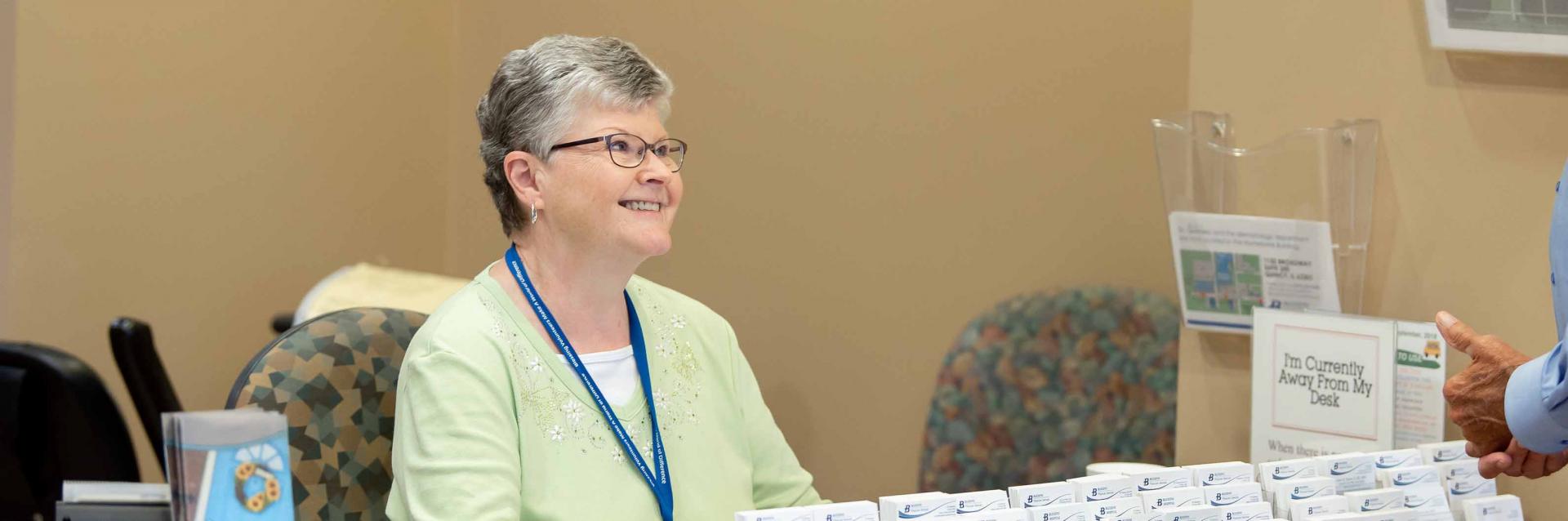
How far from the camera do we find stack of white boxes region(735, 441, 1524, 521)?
1614 mm

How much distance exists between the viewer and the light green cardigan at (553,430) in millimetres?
1869

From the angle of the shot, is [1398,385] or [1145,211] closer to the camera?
[1398,385]

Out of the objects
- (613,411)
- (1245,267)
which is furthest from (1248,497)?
(613,411)

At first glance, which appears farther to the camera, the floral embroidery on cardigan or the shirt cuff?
the floral embroidery on cardigan

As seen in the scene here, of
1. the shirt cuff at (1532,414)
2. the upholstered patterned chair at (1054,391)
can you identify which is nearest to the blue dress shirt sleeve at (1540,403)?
the shirt cuff at (1532,414)

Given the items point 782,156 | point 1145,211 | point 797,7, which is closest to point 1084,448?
point 1145,211

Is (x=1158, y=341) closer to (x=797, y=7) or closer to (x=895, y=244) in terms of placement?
(x=895, y=244)

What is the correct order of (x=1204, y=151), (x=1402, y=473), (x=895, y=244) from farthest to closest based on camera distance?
(x=895, y=244)
(x=1204, y=151)
(x=1402, y=473)

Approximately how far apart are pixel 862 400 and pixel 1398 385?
5.97 feet

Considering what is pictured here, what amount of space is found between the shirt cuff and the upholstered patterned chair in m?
1.61

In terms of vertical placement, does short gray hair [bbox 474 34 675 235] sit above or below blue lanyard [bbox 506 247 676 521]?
above

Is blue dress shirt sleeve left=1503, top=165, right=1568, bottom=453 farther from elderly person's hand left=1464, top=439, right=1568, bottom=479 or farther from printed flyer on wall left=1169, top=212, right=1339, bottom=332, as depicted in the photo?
printed flyer on wall left=1169, top=212, right=1339, bottom=332

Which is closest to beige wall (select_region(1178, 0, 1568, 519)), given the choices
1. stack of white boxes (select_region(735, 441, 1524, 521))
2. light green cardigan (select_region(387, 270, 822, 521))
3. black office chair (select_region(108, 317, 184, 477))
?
stack of white boxes (select_region(735, 441, 1524, 521))

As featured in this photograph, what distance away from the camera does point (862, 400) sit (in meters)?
3.87
